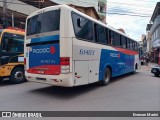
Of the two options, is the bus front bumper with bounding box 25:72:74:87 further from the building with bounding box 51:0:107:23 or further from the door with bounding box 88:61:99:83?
the building with bounding box 51:0:107:23

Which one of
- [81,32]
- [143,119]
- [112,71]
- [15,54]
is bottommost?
[143,119]

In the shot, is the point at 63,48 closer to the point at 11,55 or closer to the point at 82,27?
the point at 82,27

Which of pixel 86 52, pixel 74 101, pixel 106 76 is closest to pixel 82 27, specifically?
pixel 86 52

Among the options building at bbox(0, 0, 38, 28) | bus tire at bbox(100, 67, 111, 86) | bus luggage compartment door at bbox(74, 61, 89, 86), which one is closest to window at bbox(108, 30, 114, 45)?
bus tire at bbox(100, 67, 111, 86)

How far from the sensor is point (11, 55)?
31.1 feet

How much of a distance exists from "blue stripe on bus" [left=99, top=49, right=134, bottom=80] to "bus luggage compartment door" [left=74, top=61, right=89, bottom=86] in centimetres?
157

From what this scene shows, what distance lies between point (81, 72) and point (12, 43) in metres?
4.75

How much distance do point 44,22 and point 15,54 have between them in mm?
3570

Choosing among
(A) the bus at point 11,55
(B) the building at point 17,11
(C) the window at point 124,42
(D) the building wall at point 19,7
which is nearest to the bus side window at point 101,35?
(C) the window at point 124,42

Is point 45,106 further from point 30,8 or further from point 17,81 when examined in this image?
point 30,8

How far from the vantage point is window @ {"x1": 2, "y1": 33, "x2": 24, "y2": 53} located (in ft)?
30.2

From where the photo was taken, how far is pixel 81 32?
7172 millimetres

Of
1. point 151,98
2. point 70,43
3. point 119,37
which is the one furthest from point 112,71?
point 70,43

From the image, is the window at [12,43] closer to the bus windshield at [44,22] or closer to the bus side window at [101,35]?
the bus windshield at [44,22]
